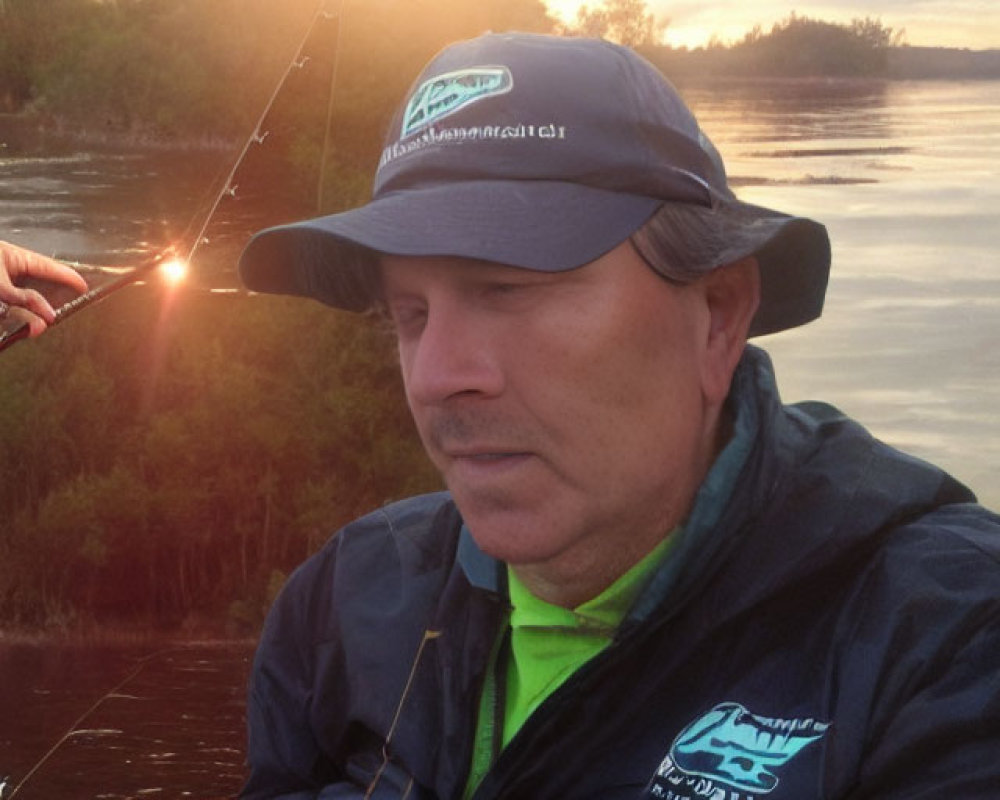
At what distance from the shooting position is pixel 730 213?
181 centimetres

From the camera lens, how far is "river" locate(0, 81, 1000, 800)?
20.2 meters

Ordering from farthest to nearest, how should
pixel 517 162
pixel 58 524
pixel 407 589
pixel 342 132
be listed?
pixel 58 524, pixel 342 132, pixel 407 589, pixel 517 162

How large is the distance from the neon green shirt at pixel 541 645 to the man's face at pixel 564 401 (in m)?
0.03

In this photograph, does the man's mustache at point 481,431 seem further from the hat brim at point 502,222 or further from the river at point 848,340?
the river at point 848,340

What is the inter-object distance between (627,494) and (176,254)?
202 cm

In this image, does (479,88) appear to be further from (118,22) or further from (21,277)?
(118,22)

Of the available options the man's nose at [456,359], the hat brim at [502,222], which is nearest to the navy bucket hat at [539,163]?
the hat brim at [502,222]

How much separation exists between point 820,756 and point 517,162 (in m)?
0.75

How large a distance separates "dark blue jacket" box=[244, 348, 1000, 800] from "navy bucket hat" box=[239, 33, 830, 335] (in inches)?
11.5

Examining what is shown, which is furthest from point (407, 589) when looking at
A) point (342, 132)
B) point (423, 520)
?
point (342, 132)

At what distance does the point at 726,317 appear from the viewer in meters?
1.88

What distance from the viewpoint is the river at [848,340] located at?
20172mm

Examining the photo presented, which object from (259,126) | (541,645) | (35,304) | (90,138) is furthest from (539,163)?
(90,138)

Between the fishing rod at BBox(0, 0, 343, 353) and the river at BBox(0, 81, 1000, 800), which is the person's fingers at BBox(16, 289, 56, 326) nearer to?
the fishing rod at BBox(0, 0, 343, 353)
